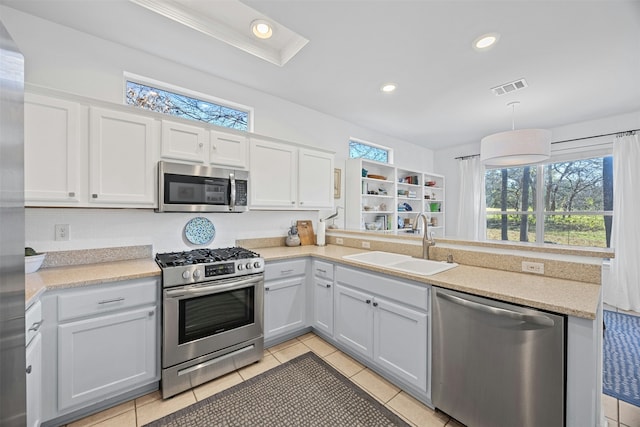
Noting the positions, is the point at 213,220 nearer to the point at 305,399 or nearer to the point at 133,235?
the point at 133,235

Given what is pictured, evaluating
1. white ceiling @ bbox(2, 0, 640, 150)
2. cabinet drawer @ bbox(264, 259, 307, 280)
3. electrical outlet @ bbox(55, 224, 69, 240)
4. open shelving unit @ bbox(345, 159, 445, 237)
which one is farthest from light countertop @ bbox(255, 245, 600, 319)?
electrical outlet @ bbox(55, 224, 69, 240)

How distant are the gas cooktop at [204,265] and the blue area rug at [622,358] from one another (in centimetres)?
291

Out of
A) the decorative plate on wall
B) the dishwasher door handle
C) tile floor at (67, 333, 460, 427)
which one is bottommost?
tile floor at (67, 333, 460, 427)

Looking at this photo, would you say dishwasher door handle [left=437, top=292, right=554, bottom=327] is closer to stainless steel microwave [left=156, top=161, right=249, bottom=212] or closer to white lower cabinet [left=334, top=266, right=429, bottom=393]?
white lower cabinet [left=334, top=266, right=429, bottom=393]

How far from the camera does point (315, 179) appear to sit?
3.21m

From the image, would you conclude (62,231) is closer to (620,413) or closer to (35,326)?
(35,326)

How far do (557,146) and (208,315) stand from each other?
5811 mm

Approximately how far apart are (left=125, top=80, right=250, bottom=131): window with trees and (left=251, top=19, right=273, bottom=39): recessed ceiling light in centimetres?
96

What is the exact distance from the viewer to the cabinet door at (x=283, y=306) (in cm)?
242

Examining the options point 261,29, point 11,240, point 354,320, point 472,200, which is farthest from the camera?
point 472,200

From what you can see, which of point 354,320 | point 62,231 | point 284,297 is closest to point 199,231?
point 62,231

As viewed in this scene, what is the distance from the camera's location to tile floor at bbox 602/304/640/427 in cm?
163

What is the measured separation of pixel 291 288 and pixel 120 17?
103 inches

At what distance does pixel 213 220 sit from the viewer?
8.94ft
